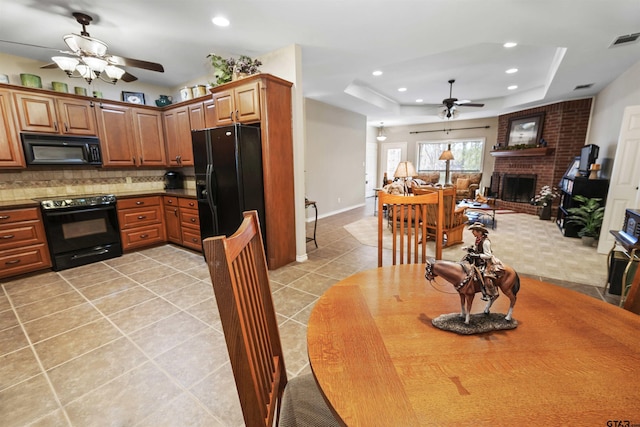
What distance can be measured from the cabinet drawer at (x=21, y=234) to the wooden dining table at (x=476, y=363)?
153 inches

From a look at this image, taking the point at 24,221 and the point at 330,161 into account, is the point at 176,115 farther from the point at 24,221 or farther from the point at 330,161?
the point at 330,161

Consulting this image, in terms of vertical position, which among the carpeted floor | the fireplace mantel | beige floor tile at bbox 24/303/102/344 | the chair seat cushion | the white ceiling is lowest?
beige floor tile at bbox 24/303/102/344

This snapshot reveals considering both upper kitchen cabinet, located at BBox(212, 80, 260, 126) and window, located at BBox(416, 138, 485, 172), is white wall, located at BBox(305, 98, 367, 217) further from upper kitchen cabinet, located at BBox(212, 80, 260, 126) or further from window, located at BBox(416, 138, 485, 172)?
window, located at BBox(416, 138, 485, 172)

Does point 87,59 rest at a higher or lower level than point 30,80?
lower

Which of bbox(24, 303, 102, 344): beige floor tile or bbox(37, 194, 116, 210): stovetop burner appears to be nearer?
bbox(24, 303, 102, 344): beige floor tile

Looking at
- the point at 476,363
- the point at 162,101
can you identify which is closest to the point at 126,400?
the point at 476,363

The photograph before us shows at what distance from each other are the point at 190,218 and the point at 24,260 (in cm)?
177

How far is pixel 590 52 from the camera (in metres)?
3.29

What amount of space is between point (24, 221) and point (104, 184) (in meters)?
1.16

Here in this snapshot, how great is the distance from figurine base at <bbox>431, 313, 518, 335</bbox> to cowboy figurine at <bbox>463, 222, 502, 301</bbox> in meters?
0.09

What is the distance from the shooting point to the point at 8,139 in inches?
120

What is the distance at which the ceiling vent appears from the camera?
2857 millimetres

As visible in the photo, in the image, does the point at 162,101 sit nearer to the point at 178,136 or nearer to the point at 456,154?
the point at 178,136

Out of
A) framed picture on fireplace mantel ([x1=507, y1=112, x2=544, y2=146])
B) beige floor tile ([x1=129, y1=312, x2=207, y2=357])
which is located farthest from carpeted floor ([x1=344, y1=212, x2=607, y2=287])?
beige floor tile ([x1=129, y1=312, x2=207, y2=357])
